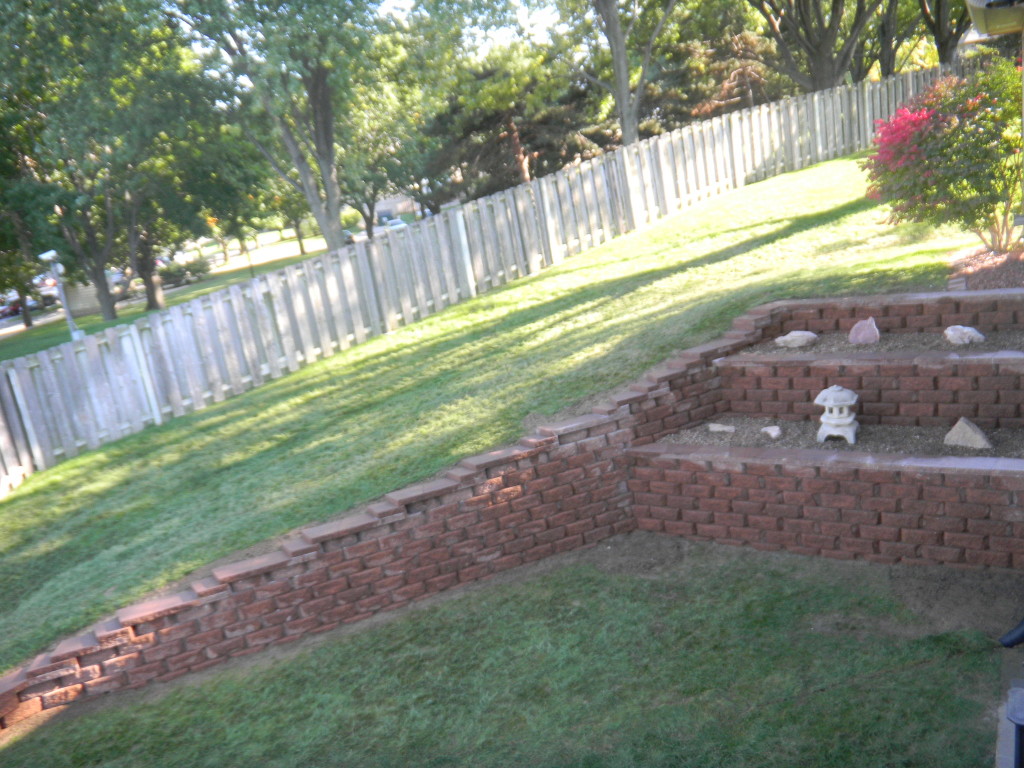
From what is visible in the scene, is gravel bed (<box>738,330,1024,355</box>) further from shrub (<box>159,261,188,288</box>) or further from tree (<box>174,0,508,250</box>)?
shrub (<box>159,261,188,288</box>)

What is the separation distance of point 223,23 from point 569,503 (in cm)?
998

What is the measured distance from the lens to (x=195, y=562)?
5891 mm

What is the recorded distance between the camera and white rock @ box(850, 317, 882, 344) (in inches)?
250

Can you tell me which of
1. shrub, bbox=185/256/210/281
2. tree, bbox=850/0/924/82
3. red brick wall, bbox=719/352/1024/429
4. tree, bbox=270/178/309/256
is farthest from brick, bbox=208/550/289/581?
shrub, bbox=185/256/210/281

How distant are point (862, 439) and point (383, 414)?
406 cm

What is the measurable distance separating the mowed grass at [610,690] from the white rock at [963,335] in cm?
177

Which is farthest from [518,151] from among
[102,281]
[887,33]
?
[102,281]

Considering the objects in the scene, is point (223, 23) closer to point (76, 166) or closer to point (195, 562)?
point (76, 166)

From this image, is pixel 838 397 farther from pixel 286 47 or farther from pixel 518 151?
pixel 518 151

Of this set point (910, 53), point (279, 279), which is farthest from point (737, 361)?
point (910, 53)

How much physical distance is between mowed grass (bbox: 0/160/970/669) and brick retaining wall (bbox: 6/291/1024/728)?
1.78 ft

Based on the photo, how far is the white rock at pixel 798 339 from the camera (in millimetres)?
6590

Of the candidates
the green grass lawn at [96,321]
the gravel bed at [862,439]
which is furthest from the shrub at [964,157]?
the green grass lawn at [96,321]

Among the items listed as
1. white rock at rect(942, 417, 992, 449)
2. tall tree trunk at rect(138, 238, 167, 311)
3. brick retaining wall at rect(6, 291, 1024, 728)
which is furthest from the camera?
tall tree trunk at rect(138, 238, 167, 311)
